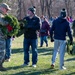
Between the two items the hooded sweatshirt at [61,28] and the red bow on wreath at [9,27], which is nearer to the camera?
the red bow on wreath at [9,27]

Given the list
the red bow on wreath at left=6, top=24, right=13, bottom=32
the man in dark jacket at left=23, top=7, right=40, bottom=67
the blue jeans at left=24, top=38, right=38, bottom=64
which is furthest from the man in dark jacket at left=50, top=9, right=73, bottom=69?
the red bow on wreath at left=6, top=24, right=13, bottom=32

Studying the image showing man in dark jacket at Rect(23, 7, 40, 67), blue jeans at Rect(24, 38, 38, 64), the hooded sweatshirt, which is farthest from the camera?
blue jeans at Rect(24, 38, 38, 64)

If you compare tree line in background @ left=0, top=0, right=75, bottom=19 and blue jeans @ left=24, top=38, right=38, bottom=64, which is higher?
tree line in background @ left=0, top=0, right=75, bottom=19

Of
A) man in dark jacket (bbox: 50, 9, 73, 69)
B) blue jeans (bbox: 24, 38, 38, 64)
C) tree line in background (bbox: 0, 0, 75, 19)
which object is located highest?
tree line in background (bbox: 0, 0, 75, 19)

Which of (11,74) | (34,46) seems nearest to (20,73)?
(11,74)

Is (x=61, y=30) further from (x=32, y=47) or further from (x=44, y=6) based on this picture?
(x=44, y=6)

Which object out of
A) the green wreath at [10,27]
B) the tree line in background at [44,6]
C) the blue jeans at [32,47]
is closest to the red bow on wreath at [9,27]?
the green wreath at [10,27]

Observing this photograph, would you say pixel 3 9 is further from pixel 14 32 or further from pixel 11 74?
pixel 11 74

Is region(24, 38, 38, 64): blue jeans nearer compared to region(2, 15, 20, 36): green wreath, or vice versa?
region(2, 15, 20, 36): green wreath

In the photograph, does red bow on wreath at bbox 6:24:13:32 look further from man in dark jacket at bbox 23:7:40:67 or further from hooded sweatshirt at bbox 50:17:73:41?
hooded sweatshirt at bbox 50:17:73:41

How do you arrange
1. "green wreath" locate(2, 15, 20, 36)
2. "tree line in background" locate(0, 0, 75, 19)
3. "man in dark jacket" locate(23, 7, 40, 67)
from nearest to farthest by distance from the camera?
"green wreath" locate(2, 15, 20, 36) < "man in dark jacket" locate(23, 7, 40, 67) < "tree line in background" locate(0, 0, 75, 19)

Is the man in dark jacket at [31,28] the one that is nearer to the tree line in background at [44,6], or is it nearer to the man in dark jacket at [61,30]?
the man in dark jacket at [61,30]

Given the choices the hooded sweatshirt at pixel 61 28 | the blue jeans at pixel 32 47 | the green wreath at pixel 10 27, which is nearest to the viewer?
the green wreath at pixel 10 27

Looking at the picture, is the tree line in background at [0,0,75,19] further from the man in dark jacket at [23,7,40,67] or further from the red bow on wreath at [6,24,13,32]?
the red bow on wreath at [6,24,13,32]
